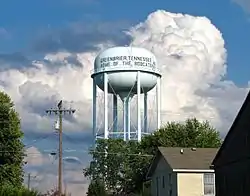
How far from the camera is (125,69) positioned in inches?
3282

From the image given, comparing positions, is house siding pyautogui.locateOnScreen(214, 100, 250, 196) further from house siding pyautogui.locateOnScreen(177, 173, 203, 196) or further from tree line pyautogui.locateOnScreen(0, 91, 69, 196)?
tree line pyautogui.locateOnScreen(0, 91, 69, 196)

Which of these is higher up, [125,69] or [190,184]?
[125,69]

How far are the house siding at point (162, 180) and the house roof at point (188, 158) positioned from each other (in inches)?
24.5

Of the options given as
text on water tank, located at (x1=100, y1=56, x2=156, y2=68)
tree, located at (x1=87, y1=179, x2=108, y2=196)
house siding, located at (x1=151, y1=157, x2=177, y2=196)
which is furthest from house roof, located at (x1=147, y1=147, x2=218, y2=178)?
text on water tank, located at (x1=100, y1=56, x2=156, y2=68)

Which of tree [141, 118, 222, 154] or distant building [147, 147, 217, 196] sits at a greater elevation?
tree [141, 118, 222, 154]

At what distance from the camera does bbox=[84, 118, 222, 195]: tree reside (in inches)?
3243

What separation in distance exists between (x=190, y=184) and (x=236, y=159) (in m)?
15.3

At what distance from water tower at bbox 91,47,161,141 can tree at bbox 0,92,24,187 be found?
571 inches

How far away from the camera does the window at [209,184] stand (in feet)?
198

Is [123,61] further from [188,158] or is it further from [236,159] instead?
[236,159]

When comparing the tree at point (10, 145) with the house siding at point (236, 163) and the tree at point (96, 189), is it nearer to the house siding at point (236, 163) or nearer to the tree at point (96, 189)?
the tree at point (96, 189)

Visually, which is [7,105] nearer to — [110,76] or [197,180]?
[110,76]

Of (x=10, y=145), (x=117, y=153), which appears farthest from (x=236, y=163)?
(x=117, y=153)

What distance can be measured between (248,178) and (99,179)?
155ft
